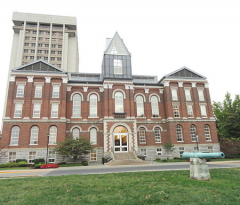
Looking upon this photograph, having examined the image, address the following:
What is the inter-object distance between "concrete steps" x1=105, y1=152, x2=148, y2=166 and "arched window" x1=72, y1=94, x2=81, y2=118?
31.9ft

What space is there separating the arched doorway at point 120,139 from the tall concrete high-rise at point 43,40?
41.1m

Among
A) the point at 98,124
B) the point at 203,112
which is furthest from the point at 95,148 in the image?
the point at 203,112

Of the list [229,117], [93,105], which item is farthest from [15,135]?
[229,117]

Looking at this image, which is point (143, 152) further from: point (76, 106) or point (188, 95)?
point (76, 106)

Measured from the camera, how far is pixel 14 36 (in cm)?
6219

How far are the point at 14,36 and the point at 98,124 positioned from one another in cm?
5371

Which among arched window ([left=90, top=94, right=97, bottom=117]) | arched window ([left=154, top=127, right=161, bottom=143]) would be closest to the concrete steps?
arched window ([left=154, top=127, right=161, bottom=143])

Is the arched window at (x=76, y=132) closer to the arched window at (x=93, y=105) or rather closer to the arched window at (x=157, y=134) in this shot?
the arched window at (x=93, y=105)

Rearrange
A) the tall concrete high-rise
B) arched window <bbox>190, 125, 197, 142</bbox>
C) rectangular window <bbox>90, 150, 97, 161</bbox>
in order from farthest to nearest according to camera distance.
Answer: the tall concrete high-rise → arched window <bbox>190, 125, 197, 142</bbox> → rectangular window <bbox>90, 150, 97, 161</bbox>

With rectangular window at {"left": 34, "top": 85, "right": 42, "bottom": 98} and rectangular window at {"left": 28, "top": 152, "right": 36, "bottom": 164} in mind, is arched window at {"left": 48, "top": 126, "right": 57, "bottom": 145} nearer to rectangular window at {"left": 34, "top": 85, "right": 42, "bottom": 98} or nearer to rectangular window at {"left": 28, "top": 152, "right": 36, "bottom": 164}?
rectangular window at {"left": 28, "top": 152, "right": 36, "bottom": 164}

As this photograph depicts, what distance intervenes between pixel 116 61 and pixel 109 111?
9641 millimetres

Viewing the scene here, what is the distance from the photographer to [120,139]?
1135 inches

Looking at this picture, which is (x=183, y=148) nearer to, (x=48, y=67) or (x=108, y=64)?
(x=108, y=64)

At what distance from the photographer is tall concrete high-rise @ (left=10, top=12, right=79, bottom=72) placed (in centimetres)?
6003
